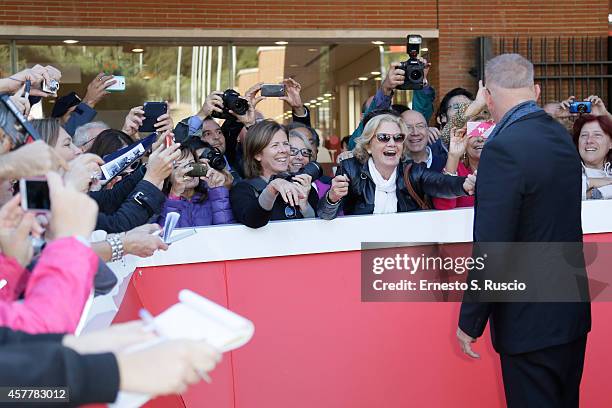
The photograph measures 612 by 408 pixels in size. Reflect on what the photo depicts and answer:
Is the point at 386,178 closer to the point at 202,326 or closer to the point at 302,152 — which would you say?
the point at 302,152

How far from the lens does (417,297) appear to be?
429 cm

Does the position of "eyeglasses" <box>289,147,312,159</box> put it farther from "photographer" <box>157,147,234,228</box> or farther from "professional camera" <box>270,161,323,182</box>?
"photographer" <box>157,147,234,228</box>

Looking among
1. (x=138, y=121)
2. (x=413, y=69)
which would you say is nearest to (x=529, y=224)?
(x=413, y=69)

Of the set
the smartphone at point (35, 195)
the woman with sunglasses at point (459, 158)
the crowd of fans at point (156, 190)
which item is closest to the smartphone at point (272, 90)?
the crowd of fans at point (156, 190)

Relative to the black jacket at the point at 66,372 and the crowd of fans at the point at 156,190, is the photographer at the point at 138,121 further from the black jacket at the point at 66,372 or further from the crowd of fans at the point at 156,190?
the black jacket at the point at 66,372

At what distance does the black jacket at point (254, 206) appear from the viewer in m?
4.09

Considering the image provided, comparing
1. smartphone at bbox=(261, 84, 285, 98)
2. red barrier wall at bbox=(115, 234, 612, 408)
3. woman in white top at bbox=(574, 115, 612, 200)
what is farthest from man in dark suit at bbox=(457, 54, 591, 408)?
smartphone at bbox=(261, 84, 285, 98)

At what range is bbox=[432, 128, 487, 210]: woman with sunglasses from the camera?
15.5 feet

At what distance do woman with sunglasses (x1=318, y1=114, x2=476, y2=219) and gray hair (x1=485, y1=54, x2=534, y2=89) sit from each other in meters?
0.94

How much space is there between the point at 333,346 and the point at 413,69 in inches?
88.2

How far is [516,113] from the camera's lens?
11.5 ft

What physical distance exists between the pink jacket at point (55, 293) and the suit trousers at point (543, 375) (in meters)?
2.10

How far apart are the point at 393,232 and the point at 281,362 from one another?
0.87m

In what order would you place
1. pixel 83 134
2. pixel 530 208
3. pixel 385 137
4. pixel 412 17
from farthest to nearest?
1. pixel 412 17
2. pixel 83 134
3. pixel 385 137
4. pixel 530 208
